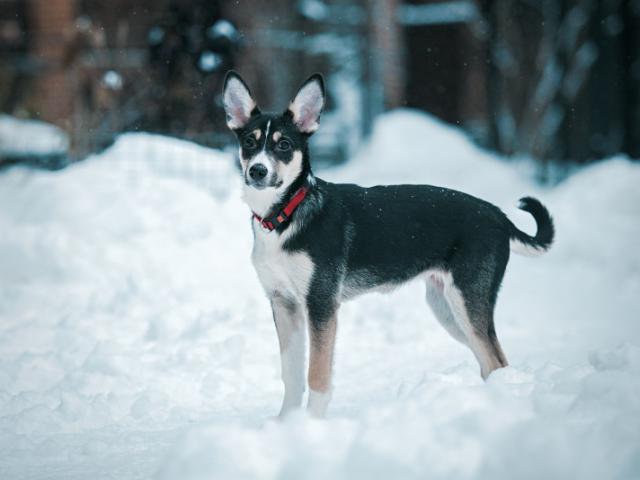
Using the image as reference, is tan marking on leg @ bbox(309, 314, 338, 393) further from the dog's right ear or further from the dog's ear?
the dog's right ear


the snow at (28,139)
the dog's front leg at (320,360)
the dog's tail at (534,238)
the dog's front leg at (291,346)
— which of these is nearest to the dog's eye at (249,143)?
the dog's front leg at (291,346)

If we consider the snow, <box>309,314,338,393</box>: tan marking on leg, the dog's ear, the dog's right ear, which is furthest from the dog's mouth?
the snow

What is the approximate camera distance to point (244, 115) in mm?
4730

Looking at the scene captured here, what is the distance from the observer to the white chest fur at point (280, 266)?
14.0 feet

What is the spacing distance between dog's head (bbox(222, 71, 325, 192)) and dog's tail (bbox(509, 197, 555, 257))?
1551 millimetres

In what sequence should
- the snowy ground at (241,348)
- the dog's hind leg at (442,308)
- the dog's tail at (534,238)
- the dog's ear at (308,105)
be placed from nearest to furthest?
the snowy ground at (241,348)
the dog's ear at (308,105)
the dog's tail at (534,238)
the dog's hind leg at (442,308)

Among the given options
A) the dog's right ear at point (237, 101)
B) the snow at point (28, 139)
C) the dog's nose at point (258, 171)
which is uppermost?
the dog's right ear at point (237, 101)

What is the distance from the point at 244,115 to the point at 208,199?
15.7 feet

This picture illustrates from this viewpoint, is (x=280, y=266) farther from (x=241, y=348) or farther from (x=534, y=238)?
(x=534, y=238)

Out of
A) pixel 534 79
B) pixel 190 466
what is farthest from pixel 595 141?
pixel 190 466

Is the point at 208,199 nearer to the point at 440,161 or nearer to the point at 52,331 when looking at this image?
the point at 52,331

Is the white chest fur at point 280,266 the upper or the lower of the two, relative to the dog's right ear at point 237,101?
lower

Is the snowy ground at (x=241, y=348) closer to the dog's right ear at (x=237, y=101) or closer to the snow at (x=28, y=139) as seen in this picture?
the snow at (x=28, y=139)

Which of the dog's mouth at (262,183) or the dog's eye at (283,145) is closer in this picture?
the dog's mouth at (262,183)
